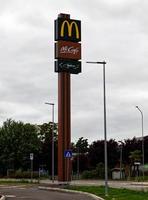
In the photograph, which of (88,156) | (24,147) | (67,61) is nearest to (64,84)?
(67,61)

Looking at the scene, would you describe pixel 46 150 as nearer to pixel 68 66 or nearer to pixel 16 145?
pixel 16 145

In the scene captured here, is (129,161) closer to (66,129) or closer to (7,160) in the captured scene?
(7,160)

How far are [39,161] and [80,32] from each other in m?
57.6

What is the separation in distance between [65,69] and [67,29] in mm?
4267

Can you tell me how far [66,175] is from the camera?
200 ft

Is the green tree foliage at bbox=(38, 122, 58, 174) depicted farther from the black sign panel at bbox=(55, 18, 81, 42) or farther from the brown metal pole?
the black sign panel at bbox=(55, 18, 81, 42)

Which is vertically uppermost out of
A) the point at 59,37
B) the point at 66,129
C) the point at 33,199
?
the point at 59,37

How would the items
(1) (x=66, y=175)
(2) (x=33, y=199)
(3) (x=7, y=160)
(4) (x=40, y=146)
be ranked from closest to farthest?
1. (2) (x=33, y=199)
2. (1) (x=66, y=175)
3. (3) (x=7, y=160)
4. (4) (x=40, y=146)

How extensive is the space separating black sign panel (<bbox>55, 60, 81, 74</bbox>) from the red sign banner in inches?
20.3

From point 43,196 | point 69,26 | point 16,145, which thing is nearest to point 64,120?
point 69,26

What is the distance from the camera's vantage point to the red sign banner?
204 feet

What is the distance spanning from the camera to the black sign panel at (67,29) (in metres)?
62.2

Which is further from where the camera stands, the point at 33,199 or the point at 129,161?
the point at 129,161

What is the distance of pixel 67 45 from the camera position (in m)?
62.6
